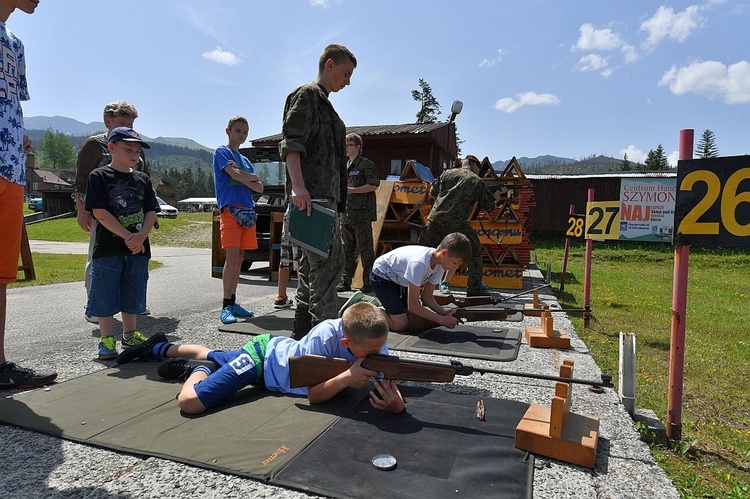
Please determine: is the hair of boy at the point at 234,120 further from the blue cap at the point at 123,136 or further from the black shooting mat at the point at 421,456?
the black shooting mat at the point at 421,456

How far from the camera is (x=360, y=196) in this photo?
6891 mm

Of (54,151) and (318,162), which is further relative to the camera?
(54,151)

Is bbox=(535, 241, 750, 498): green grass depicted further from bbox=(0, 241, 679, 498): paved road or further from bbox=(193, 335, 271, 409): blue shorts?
bbox=(193, 335, 271, 409): blue shorts

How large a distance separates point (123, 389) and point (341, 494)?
1783 millimetres

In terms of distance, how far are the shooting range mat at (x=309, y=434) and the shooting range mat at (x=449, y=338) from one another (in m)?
0.98

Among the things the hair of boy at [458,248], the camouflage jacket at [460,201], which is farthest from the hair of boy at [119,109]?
the camouflage jacket at [460,201]

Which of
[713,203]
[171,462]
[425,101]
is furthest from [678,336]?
[425,101]

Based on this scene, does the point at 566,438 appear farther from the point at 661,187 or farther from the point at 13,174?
the point at 661,187

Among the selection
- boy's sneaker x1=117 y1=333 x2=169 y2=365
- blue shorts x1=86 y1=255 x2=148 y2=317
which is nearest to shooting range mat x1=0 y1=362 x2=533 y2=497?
boy's sneaker x1=117 y1=333 x2=169 y2=365

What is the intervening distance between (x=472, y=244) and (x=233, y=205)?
338 cm

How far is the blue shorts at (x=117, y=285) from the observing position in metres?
3.48

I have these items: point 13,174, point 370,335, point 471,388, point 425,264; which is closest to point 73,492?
point 370,335

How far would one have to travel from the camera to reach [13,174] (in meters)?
2.87

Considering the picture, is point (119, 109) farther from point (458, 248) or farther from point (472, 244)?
point (472, 244)
